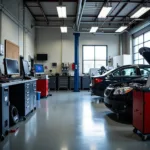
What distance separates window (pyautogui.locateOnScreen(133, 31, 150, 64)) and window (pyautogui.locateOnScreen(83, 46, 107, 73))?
2.13m

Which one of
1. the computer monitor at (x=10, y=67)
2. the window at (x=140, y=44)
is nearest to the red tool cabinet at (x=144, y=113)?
the computer monitor at (x=10, y=67)

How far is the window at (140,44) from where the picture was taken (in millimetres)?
9845

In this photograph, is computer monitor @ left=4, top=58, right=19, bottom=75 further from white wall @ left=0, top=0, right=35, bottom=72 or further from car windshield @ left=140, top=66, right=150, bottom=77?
car windshield @ left=140, top=66, right=150, bottom=77

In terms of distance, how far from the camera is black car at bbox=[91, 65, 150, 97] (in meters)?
6.57

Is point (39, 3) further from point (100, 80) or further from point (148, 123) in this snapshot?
point (148, 123)

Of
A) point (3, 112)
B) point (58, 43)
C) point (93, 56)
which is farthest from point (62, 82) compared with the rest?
point (3, 112)

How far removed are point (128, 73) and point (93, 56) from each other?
6.14 m

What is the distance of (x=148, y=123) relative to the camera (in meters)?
2.93

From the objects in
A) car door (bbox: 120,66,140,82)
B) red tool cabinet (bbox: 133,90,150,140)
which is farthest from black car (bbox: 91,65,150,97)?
red tool cabinet (bbox: 133,90,150,140)

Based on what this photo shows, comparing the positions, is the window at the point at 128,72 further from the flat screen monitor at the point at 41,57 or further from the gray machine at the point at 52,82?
the flat screen monitor at the point at 41,57

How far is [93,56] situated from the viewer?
12.8m

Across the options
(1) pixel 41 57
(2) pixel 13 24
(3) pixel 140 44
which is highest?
(2) pixel 13 24

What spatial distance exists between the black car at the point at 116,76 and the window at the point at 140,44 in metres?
3.61

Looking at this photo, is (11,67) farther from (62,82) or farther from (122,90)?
(62,82)
